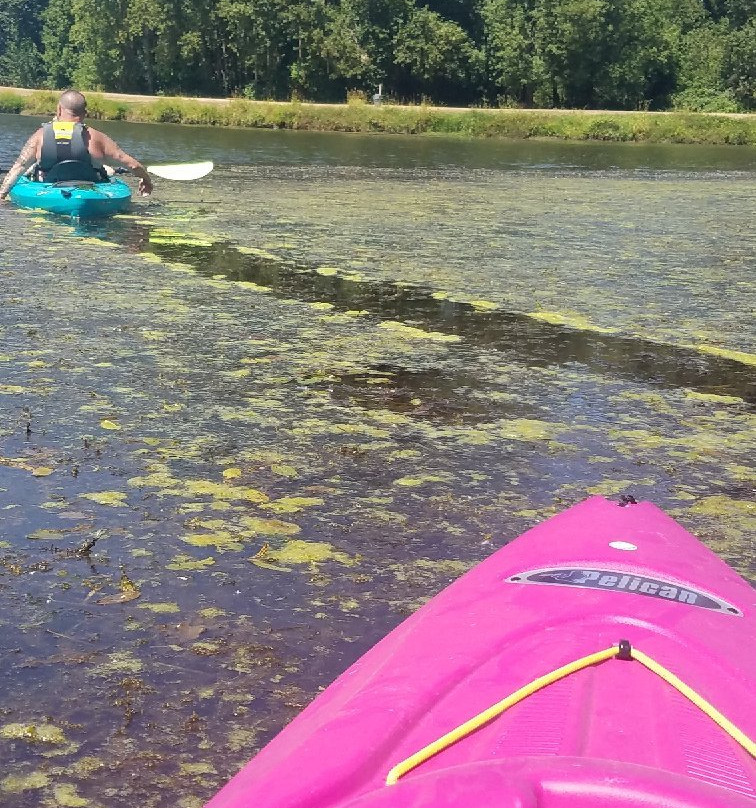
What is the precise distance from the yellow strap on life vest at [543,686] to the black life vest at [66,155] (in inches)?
307

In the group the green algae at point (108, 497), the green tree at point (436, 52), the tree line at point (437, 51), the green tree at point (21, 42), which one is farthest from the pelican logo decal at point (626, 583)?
the green tree at point (21, 42)

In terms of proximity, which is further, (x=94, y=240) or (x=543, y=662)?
(x=94, y=240)

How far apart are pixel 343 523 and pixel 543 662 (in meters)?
1.54

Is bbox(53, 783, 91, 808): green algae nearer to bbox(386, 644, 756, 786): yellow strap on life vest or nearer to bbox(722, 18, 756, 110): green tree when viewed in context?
bbox(386, 644, 756, 786): yellow strap on life vest

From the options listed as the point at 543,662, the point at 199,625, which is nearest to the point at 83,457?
the point at 199,625

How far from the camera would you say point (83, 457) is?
375 cm

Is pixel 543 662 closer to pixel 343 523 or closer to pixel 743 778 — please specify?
pixel 743 778

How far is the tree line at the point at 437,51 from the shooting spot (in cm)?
3928

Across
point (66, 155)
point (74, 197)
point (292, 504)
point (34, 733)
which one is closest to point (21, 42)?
point (66, 155)

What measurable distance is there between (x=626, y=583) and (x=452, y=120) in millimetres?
29921

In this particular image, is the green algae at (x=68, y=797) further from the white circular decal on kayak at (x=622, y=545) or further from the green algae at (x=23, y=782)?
the white circular decal on kayak at (x=622, y=545)

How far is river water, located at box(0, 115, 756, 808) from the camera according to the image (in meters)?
2.47

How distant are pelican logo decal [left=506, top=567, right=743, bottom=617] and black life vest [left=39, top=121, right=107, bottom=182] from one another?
739cm

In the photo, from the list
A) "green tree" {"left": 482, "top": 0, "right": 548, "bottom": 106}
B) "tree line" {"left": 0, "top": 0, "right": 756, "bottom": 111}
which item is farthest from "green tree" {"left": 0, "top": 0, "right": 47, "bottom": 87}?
"green tree" {"left": 482, "top": 0, "right": 548, "bottom": 106}
